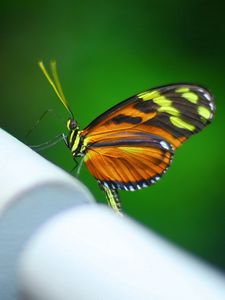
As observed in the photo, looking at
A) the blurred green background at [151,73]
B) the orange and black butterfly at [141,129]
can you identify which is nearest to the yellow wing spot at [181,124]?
the orange and black butterfly at [141,129]

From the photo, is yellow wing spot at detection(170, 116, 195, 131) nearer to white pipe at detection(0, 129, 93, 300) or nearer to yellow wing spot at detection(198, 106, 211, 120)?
yellow wing spot at detection(198, 106, 211, 120)

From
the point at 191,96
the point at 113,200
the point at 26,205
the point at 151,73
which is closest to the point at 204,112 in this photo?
the point at 191,96

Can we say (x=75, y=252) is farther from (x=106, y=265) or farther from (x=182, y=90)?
(x=182, y=90)

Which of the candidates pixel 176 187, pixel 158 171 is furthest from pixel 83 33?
pixel 158 171

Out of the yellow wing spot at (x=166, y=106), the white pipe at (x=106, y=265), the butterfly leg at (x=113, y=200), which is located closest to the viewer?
the white pipe at (x=106, y=265)

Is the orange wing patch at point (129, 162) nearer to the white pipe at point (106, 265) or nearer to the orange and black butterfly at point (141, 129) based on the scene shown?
the orange and black butterfly at point (141, 129)

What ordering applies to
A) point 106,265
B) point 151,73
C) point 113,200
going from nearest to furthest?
point 106,265
point 113,200
point 151,73

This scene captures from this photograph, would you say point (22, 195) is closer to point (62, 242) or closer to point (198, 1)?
point (62, 242)
